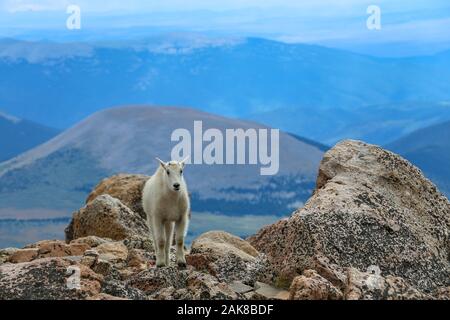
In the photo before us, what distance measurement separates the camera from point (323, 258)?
19.4m

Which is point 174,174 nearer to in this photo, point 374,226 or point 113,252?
point 374,226

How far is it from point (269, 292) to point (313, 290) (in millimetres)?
2675

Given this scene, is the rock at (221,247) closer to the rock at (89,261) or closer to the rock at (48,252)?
the rock at (89,261)

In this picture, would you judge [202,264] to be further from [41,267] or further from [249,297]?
[41,267]

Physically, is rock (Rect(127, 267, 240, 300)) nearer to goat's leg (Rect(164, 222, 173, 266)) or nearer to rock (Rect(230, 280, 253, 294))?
rock (Rect(230, 280, 253, 294))

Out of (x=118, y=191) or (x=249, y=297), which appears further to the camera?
(x=118, y=191)

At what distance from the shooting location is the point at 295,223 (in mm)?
20141

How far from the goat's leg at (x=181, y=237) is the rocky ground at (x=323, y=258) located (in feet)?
→ 1.02

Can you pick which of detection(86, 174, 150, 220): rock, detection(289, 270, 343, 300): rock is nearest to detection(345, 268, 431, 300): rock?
detection(289, 270, 343, 300): rock

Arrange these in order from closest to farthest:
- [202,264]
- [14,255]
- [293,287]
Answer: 1. [293,287]
2. [202,264]
3. [14,255]

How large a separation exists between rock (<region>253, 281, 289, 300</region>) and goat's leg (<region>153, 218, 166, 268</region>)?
2.86 meters

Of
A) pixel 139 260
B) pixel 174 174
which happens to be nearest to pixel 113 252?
pixel 139 260
